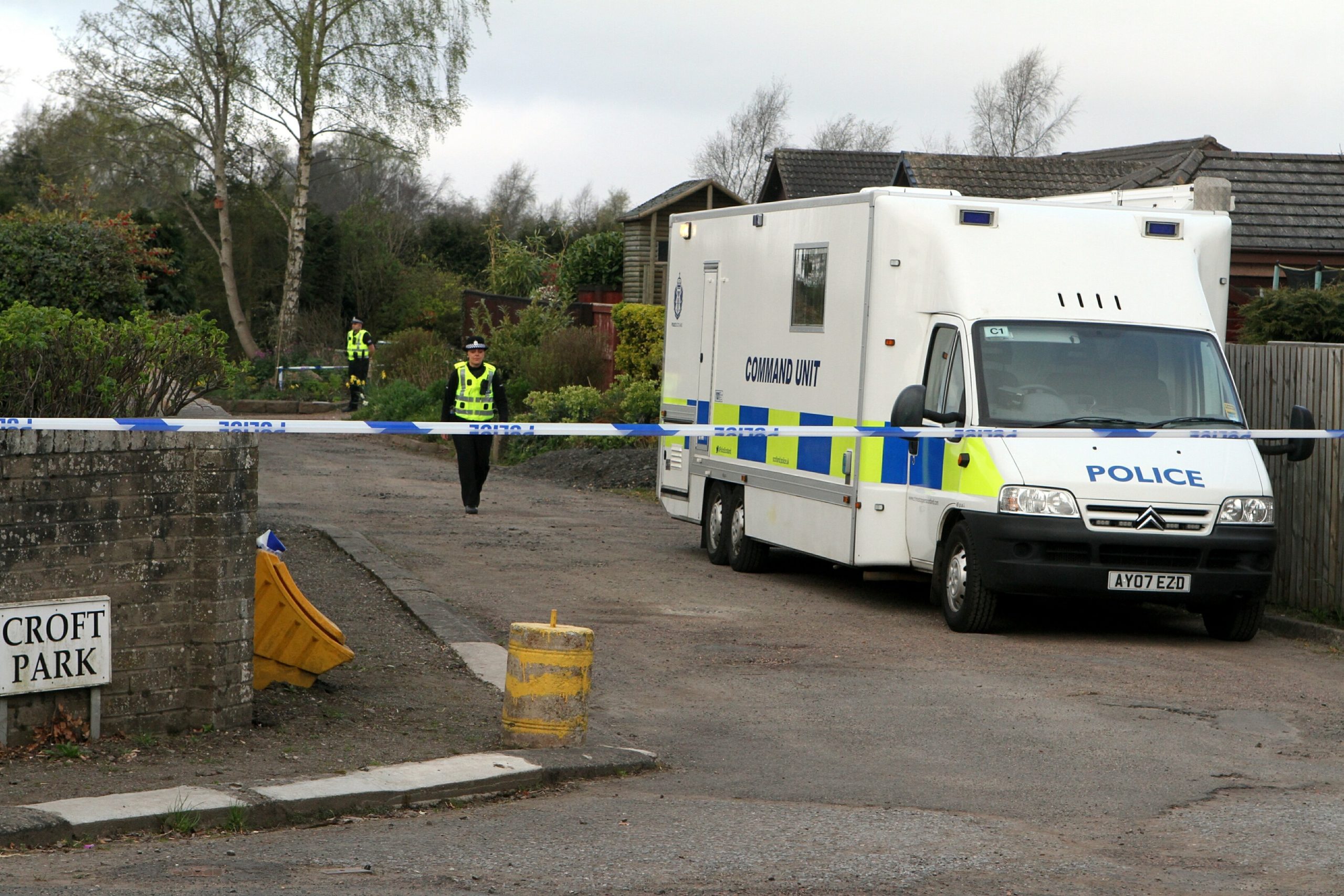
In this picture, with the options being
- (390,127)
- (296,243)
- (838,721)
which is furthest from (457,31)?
(838,721)

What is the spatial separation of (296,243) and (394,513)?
85.2ft

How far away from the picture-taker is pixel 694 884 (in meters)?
5.05

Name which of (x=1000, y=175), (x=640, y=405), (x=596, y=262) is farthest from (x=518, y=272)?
(x=640, y=405)

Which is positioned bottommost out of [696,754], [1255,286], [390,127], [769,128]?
[696,754]

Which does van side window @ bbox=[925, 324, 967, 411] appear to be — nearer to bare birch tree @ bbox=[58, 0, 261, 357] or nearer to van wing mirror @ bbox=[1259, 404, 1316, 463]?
van wing mirror @ bbox=[1259, 404, 1316, 463]

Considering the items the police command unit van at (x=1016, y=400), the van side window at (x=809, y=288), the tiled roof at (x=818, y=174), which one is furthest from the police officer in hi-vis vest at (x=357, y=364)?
the police command unit van at (x=1016, y=400)

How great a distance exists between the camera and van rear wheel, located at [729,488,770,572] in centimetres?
1317

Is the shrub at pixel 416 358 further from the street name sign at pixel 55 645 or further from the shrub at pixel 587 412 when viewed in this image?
the street name sign at pixel 55 645

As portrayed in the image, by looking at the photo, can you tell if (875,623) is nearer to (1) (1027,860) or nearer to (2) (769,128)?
(1) (1027,860)

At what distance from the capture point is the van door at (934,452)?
35.0 ft

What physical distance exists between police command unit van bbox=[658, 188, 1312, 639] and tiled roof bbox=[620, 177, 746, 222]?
28.0 m

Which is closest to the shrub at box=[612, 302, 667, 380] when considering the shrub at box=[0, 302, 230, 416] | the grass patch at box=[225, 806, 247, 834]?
the shrub at box=[0, 302, 230, 416]

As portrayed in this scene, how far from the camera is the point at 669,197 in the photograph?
41.1m

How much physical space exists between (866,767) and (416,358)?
28.1 meters
